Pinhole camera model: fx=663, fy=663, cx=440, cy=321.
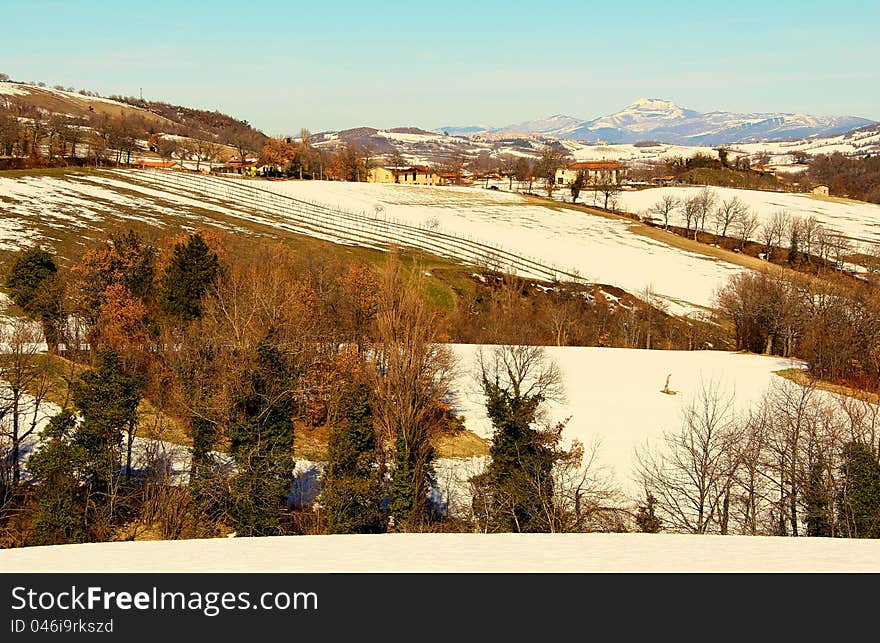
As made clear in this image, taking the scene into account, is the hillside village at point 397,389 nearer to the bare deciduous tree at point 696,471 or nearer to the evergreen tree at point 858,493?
the evergreen tree at point 858,493

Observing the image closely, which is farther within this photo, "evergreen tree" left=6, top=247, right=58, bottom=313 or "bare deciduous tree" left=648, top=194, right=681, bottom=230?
"bare deciduous tree" left=648, top=194, right=681, bottom=230

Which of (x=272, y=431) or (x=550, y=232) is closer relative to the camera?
(x=272, y=431)

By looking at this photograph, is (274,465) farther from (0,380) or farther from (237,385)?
(0,380)

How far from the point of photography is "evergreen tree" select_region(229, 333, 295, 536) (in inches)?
1072

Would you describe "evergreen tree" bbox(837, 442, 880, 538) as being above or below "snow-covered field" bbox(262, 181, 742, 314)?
below

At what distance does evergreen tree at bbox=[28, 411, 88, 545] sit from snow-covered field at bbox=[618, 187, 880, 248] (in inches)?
5185

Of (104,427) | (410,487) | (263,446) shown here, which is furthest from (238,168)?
(410,487)

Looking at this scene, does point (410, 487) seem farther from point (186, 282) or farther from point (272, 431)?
point (186, 282)

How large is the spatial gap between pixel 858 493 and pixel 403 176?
542 ft

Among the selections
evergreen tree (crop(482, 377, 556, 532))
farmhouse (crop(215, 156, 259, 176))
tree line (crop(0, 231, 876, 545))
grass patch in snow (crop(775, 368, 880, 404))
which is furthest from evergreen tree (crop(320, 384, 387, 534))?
farmhouse (crop(215, 156, 259, 176))

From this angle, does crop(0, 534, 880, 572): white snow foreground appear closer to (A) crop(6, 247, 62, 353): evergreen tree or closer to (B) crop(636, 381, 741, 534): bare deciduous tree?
(B) crop(636, 381, 741, 534): bare deciduous tree

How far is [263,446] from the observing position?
2970 centimetres

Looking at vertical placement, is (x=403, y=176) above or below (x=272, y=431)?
above

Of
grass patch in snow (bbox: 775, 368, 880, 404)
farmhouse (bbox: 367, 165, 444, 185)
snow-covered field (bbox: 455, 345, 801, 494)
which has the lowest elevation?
snow-covered field (bbox: 455, 345, 801, 494)
